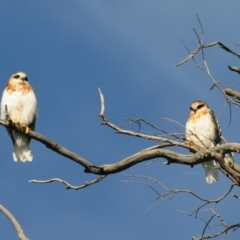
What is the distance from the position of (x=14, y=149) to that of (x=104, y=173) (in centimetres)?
322

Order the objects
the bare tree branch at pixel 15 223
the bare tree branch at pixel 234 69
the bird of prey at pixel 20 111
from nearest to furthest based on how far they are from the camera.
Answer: the bare tree branch at pixel 15 223, the bare tree branch at pixel 234 69, the bird of prey at pixel 20 111

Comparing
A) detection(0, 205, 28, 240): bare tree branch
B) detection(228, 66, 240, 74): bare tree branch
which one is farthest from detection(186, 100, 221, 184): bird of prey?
detection(0, 205, 28, 240): bare tree branch

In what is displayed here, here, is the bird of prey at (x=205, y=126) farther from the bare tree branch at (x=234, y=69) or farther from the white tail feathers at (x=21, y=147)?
the bare tree branch at (x=234, y=69)

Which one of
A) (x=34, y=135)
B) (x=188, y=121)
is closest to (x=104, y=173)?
(x=34, y=135)

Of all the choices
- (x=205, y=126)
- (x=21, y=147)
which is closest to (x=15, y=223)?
(x=21, y=147)

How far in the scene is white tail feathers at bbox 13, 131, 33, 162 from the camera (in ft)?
29.0

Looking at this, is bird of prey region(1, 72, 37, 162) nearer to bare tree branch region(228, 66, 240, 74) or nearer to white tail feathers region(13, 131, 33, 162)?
white tail feathers region(13, 131, 33, 162)

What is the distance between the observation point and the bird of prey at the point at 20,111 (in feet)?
28.8

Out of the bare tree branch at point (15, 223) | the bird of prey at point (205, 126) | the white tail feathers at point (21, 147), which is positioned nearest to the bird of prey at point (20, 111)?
the white tail feathers at point (21, 147)

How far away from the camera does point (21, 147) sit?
885 cm

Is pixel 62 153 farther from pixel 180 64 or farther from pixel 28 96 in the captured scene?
pixel 28 96

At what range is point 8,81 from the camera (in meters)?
9.33

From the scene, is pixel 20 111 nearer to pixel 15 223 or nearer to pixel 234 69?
pixel 234 69

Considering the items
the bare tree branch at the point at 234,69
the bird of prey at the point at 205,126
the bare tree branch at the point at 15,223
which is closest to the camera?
the bare tree branch at the point at 15,223
